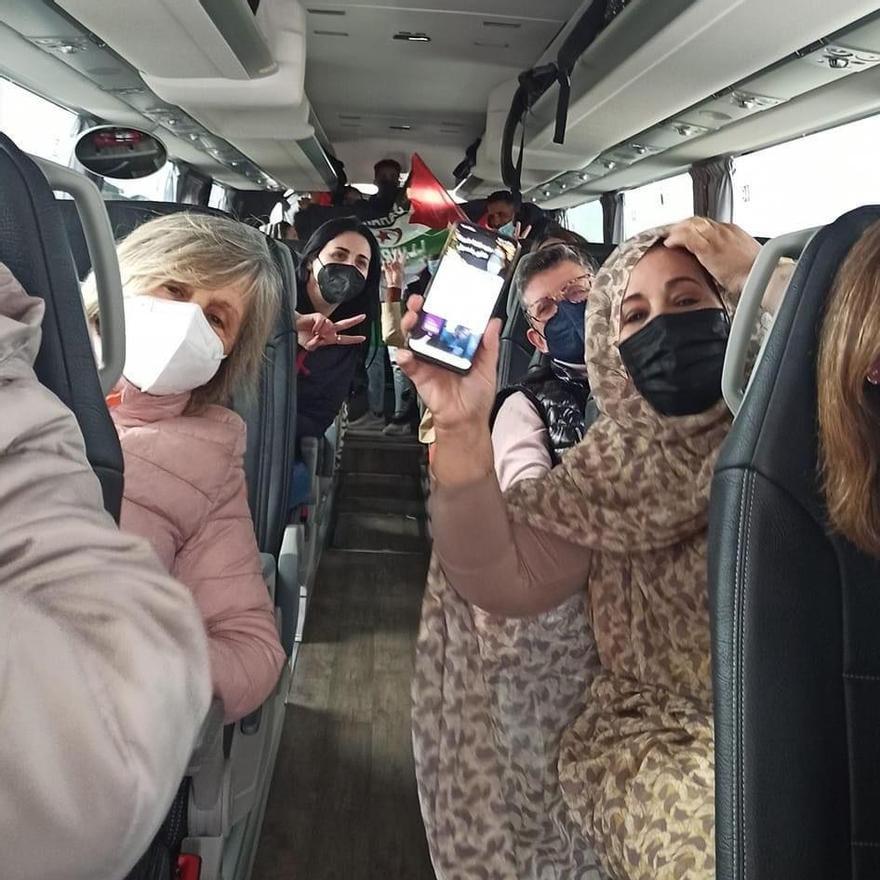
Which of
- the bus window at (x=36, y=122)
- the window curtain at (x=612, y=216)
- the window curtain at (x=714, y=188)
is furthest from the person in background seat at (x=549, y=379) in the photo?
the window curtain at (x=612, y=216)

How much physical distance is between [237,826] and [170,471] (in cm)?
116

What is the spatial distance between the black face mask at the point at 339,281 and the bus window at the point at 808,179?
2.03 meters

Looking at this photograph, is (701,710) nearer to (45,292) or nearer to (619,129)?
(45,292)

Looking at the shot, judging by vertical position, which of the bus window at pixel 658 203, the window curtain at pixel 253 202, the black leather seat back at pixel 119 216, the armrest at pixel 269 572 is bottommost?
the armrest at pixel 269 572

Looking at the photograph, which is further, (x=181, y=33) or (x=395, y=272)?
(x=181, y=33)

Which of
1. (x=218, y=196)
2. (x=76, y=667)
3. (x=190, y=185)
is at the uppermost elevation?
(x=218, y=196)

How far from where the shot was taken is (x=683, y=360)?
1.48m

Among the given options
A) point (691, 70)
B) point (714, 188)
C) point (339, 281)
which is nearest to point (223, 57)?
point (339, 281)

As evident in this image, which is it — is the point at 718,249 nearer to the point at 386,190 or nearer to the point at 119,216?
the point at 119,216

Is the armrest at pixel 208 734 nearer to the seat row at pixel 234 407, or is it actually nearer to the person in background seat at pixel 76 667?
the seat row at pixel 234 407

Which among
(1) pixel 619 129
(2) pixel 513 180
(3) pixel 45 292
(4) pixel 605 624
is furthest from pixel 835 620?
(2) pixel 513 180

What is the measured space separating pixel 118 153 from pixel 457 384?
8.89ft

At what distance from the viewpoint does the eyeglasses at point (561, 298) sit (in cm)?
250

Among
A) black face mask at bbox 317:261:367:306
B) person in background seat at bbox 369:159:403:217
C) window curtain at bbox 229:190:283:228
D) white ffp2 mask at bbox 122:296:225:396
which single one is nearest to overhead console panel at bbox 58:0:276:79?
black face mask at bbox 317:261:367:306
